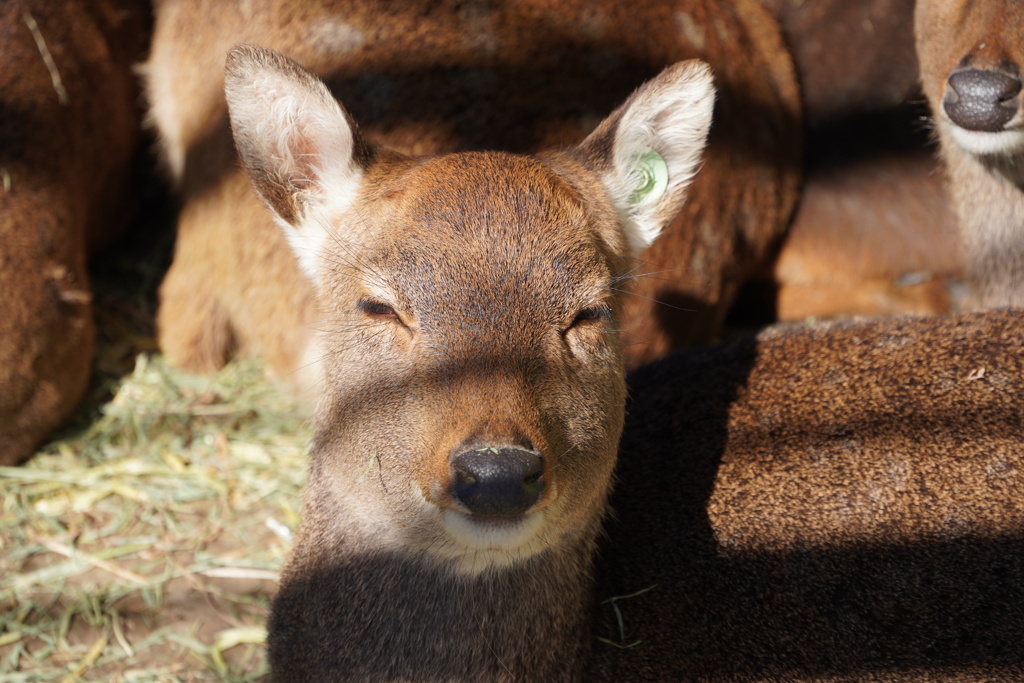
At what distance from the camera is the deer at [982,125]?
4.03m

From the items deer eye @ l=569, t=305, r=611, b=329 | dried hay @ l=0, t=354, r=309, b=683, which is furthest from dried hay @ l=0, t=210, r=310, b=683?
deer eye @ l=569, t=305, r=611, b=329

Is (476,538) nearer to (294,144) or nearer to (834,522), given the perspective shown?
(834,522)

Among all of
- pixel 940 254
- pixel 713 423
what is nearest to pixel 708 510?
pixel 713 423

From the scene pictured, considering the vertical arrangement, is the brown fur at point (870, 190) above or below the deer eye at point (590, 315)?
below

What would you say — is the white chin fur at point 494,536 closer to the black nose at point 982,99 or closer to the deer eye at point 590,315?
the deer eye at point 590,315

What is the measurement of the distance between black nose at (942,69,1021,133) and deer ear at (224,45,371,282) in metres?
2.28

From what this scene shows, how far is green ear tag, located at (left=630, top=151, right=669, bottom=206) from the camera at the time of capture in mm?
3527

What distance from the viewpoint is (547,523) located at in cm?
277

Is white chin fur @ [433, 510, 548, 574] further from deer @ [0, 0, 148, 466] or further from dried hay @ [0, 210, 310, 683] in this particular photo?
deer @ [0, 0, 148, 466]

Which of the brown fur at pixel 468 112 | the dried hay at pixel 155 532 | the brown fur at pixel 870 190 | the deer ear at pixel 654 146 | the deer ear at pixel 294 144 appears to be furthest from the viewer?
the brown fur at pixel 870 190

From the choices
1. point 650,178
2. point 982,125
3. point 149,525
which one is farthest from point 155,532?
point 982,125

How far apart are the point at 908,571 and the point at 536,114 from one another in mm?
2493

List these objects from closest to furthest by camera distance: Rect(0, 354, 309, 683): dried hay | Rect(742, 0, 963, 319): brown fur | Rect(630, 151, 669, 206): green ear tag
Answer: Rect(630, 151, 669, 206): green ear tag → Rect(0, 354, 309, 683): dried hay → Rect(742, 0, 963, 319): brown fur

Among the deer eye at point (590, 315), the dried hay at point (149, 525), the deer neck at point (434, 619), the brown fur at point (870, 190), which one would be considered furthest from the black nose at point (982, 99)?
the dried hay at point (149, 525)
